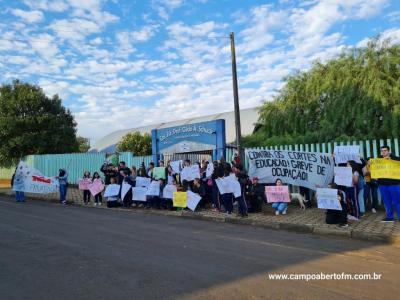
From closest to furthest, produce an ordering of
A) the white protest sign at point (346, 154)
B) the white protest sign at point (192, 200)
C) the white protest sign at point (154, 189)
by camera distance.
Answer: the white protest sign at point (346, 154) < the white protest sign at point (192, 200) < the white protest sign at point (154, 189)

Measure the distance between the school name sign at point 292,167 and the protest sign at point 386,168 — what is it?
7.79ft

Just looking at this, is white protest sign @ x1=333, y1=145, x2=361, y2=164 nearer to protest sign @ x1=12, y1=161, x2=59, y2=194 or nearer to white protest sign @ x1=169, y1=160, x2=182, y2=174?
white protest sign @ x1=169, y1=160, x2=182, y2=174

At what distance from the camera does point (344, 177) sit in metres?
10.4

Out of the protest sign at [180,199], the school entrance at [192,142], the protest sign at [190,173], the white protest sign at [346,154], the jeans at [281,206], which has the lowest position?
the jeans at [281,206]

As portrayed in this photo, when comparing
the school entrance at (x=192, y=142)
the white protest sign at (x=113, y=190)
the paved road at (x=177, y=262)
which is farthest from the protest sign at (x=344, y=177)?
the white protest sign at (x=113, y=190)

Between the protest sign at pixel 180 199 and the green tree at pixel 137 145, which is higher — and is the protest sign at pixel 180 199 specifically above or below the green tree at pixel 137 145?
below

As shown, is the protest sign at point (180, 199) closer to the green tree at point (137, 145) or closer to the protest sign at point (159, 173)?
the protest sign at point (159, 173)

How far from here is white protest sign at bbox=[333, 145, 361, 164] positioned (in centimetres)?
1151

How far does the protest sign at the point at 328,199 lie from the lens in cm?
989

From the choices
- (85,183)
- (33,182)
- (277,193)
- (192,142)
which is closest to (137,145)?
(33,182)

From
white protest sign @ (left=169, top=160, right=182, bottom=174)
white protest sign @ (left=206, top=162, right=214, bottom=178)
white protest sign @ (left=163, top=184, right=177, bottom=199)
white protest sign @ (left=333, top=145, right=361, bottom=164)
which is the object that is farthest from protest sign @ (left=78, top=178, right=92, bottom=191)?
white protest sign @ (left=333, top=145, right=361, bottom=164)

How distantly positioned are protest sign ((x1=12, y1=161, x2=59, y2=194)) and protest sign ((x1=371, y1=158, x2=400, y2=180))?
13.6 m

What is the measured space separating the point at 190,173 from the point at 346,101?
803cm

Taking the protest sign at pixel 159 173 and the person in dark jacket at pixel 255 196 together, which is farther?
the protest sign at pixel 159 173
